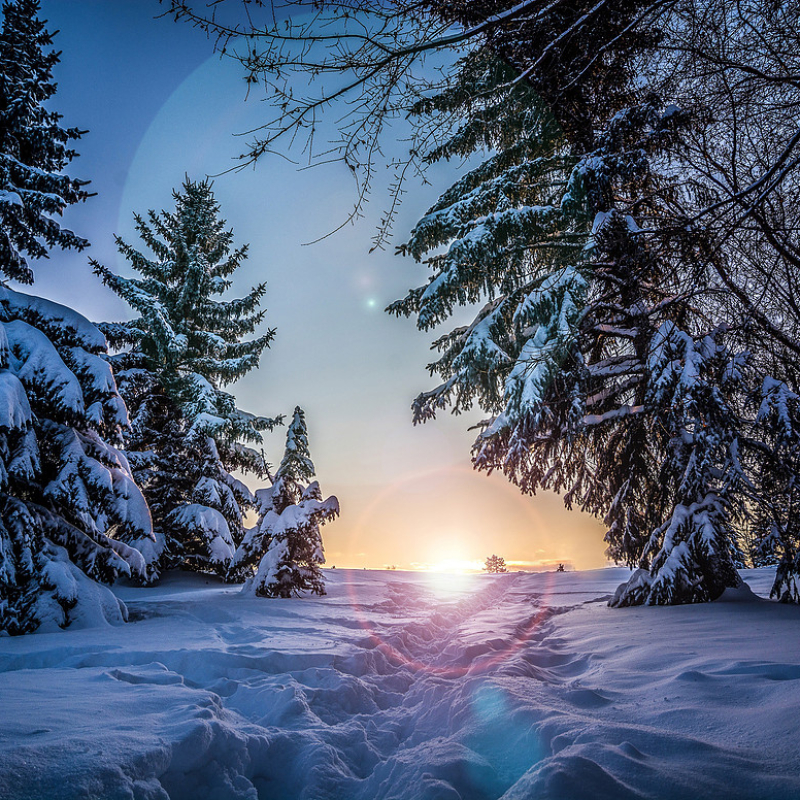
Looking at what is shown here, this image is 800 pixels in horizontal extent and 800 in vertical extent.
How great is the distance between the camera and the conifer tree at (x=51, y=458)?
5.90 metres

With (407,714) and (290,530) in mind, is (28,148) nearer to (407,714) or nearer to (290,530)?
(290,530)

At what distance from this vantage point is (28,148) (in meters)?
10.2

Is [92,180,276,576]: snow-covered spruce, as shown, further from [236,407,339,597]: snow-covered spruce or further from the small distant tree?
the small distant tree

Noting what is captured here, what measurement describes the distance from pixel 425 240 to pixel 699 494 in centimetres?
718

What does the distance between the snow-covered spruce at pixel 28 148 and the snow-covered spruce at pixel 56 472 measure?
3.71 m

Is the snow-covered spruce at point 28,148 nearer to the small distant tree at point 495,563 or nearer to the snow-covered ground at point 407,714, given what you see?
the snow-covered ground at point 407,714

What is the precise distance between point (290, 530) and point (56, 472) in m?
4.74

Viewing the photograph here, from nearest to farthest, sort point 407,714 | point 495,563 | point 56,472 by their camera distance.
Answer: point 407,714 → point 56,472 → point 495,563

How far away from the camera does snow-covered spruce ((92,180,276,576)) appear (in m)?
12.9

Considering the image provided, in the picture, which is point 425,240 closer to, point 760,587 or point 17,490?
point 17,490

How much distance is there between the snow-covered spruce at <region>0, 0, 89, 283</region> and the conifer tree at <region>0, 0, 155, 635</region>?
47mm

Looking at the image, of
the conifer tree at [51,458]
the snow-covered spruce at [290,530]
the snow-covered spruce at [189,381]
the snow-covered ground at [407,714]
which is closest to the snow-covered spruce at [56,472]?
the conifer tree at [51,458]

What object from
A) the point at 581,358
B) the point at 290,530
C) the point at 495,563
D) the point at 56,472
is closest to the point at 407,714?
the point at 581,358

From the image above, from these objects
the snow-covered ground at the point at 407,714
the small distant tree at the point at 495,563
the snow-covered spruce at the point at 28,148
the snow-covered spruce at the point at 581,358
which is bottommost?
the small distant tree at the point at 495,563
